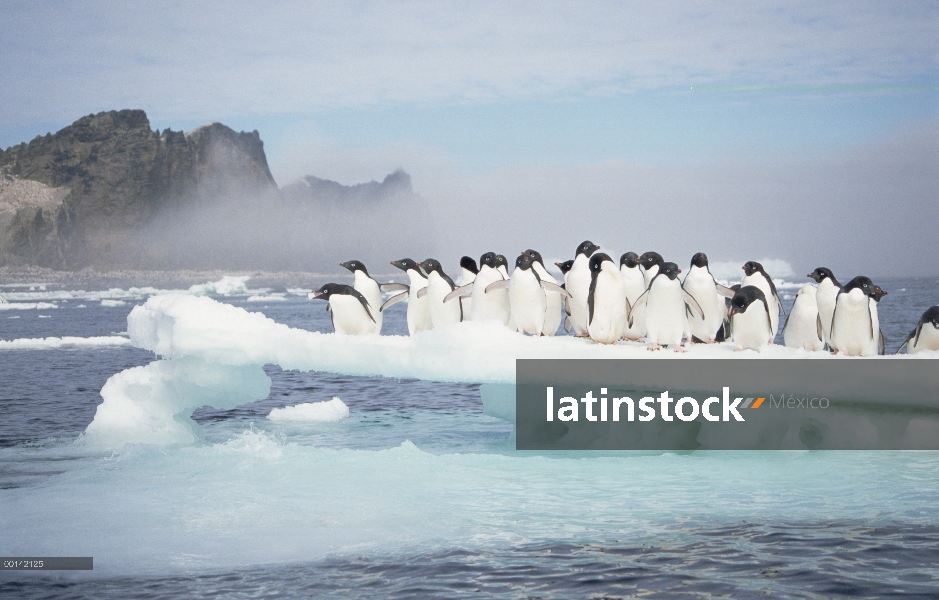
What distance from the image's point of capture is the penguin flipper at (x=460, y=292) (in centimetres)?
918

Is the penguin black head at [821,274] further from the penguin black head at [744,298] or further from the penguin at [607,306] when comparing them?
the penguin at [607,306]

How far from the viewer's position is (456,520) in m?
6.17

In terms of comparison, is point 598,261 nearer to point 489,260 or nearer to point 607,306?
point 607,306

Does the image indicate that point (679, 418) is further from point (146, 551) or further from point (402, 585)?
point (146, 551)

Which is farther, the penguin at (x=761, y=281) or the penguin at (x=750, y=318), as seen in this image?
the penguin at (x=761, y=281)

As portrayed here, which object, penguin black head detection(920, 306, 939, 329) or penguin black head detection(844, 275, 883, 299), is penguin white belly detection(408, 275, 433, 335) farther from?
penguin black head detection(920, 306, 939, 329)

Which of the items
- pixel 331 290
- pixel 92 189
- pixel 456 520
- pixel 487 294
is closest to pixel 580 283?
pixel 487 294

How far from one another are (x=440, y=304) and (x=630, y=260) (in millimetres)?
2227

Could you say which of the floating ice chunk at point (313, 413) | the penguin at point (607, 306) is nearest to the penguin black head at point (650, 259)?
the penguin at point (607, 306)

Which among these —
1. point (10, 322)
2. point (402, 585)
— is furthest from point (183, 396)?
point (10, 322)

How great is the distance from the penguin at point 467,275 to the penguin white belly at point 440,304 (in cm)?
36

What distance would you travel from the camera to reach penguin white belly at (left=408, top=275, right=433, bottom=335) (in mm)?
10156

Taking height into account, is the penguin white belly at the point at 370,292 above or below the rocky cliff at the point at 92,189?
below

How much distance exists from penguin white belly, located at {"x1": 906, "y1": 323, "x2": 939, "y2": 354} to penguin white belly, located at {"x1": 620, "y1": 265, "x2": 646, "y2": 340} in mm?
2658
